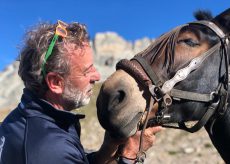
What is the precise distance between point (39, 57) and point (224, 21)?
1734 millimetres

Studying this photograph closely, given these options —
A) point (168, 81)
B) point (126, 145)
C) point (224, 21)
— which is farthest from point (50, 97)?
point (224, 21)

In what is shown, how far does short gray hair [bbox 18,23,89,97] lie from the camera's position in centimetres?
299

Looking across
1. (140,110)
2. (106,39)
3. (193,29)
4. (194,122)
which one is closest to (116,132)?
Result: (140,110)

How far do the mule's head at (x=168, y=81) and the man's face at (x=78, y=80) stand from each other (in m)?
0.29

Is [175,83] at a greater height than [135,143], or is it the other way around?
[175,83]

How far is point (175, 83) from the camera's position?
11.7 ft

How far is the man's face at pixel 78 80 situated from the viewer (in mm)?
3123

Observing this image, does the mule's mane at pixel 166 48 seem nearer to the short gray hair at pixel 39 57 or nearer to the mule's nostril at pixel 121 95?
the mule's nostril at pixel 121 95

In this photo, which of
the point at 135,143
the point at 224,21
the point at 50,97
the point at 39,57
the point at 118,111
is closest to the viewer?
the point at 39,57

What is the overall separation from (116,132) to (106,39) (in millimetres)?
129330

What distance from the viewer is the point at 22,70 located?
308 cm

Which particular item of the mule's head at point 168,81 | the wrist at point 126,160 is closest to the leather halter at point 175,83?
the mule's head at point 168,81

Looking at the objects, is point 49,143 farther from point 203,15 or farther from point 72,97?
point 203,15

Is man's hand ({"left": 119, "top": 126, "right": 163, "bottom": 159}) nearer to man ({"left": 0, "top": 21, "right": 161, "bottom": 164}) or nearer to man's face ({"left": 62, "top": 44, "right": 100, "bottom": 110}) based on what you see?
man ({"left": 0, "top": 21, "right": 161, "bottom": 164})
